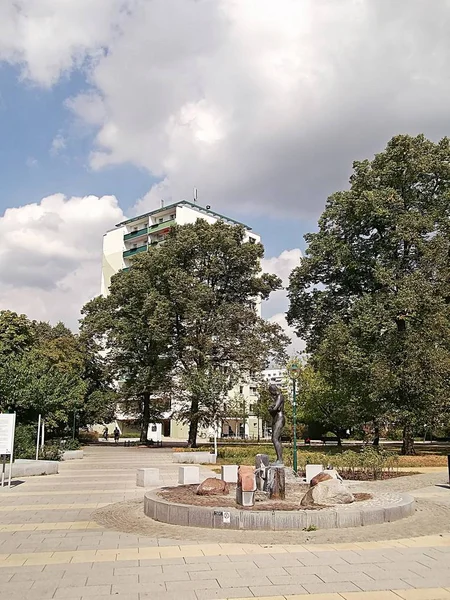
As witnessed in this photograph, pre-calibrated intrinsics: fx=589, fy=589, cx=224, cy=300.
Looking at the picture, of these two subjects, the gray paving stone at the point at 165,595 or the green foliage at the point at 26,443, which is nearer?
the gray paving stone at the point at 165,595

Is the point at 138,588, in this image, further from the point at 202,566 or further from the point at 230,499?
the point at 230,499

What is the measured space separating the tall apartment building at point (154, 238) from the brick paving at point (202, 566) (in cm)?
5570

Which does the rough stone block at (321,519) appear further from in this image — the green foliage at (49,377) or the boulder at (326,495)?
the green foliage at (49,377)

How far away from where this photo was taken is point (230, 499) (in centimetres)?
1171

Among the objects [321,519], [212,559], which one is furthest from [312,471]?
[212,559]

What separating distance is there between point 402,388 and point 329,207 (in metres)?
11.9

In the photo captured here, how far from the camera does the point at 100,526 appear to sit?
1030 cm

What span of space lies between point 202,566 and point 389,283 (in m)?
23.6

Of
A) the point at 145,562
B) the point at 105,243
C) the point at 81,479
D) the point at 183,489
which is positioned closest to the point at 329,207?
the point at 81,479

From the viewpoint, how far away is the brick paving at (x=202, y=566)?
6262 mm

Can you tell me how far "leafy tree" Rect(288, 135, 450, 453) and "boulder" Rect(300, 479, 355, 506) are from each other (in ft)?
53.0

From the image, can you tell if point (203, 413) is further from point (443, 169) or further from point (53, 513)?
point (53, 513)

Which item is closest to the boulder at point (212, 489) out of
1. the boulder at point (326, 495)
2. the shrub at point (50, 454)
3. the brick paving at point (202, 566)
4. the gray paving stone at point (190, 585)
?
the boulder at point (326, 495)

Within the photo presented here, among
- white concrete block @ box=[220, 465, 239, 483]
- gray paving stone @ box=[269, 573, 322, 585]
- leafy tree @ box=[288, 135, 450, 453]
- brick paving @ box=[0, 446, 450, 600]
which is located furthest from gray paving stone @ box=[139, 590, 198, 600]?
leafy tree @ box=[288, 135, 450, 453]
